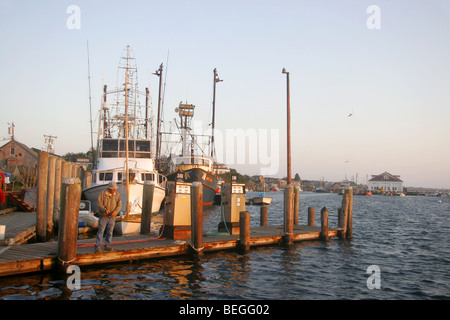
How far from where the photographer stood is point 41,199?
14.7m

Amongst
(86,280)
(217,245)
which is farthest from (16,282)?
(217,245)

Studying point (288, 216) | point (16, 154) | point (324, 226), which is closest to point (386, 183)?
point (16, 154)

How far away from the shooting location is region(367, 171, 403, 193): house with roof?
17688 cm

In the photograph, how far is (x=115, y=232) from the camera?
17.6 m

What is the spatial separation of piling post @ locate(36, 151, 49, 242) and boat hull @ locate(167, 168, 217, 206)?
88.0ft

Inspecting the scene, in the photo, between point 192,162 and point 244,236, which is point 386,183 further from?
point 244,236

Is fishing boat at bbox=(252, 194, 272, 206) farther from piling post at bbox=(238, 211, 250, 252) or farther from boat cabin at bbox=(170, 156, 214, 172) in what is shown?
piling post at bbox=(238, 211, 250, 252)

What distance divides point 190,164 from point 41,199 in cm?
3138

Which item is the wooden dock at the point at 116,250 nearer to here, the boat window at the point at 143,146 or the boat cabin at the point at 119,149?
the boat cabin at the point at 119,149

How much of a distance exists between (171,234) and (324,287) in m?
5.94

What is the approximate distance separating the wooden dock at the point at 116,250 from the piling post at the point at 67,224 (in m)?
0.37

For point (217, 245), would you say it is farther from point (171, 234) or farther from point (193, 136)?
point (193, 136)

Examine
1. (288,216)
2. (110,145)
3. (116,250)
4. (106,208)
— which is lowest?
(116,250)

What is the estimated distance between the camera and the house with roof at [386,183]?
17688cm
